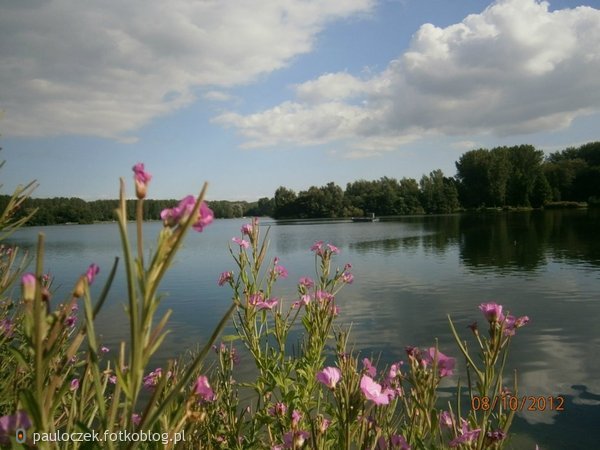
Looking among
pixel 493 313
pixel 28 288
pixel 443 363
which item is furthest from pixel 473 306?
pixel 28 288

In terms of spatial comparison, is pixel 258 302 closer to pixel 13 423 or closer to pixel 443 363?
pixel 443 363

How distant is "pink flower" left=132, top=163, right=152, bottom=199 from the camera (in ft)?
2.33

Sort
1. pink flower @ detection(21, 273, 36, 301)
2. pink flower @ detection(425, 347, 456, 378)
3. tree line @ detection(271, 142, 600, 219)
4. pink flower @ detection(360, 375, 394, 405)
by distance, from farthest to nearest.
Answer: tree line @ detection(271, 142, 600, 219), pink flower @ detection(425, 347, 456, 378), pink flower @ detection(360, 375, 394, 405), pink flower @ detection(21, 273, 36, 301)

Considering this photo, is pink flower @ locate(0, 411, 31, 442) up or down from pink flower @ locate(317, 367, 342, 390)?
up

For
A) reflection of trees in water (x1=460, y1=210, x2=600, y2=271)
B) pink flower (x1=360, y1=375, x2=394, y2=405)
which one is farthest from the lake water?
pink flower (x1=360, y1=375, x2=394, y2=405)

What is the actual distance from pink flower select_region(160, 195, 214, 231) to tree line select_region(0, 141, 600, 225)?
5808 centimetres

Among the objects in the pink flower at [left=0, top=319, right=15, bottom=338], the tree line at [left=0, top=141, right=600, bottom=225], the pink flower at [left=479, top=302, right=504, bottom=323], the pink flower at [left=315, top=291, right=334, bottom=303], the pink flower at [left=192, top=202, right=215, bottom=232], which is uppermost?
the tree line at [left=0, top=141, right=600, bottom=225]

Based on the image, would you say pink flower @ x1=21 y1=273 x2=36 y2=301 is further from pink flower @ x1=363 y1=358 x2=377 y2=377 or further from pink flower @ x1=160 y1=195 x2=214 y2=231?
pink flower @ x1=363 y1=358 x2=377 y2=377

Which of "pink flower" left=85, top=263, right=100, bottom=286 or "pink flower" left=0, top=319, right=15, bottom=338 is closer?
"pink flower" left=85, top=263, right=100, bottom=286

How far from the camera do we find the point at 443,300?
1264cm

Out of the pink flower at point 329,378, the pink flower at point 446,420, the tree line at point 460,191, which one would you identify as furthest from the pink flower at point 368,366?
the tree line at point 460,191

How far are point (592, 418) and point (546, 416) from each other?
56 centimetres

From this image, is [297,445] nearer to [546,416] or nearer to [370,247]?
[546,416]

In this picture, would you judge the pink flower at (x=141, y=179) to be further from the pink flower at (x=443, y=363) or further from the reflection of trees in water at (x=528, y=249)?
the reflection of trees in water at (x=528, y=249)
